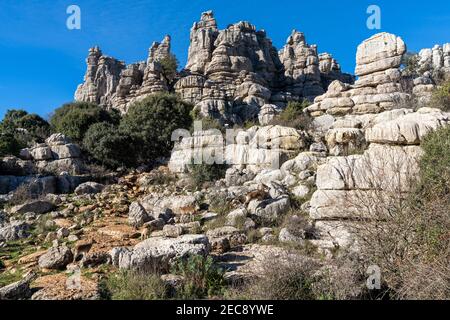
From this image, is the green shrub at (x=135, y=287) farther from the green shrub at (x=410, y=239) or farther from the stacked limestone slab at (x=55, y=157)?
the stacked limestone slab at (x=55, y=157)

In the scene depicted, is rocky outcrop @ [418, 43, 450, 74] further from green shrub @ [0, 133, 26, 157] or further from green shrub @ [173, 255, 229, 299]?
green shrub @ [173, 255, 229, 299]

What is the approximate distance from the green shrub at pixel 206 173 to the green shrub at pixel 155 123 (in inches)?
170

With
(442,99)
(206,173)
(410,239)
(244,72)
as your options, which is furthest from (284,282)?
(244,72)

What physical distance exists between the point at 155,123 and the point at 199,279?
14.0 meters

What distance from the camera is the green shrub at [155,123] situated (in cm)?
1664

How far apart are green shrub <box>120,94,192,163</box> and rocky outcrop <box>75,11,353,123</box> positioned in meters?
5.24

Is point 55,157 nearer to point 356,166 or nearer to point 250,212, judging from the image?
point 250,212

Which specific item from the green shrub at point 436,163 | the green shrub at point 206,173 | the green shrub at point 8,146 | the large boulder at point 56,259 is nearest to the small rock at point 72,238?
the large boulder at point 56,259

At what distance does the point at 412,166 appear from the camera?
6.23 meters

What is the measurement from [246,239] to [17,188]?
27.1ft

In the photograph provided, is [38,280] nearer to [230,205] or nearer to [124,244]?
[124,244]

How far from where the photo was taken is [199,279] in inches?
191

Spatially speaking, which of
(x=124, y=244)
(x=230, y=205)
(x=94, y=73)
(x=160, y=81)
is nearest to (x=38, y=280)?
(x=124, y=244)

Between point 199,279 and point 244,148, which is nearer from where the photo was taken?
point 199,279
